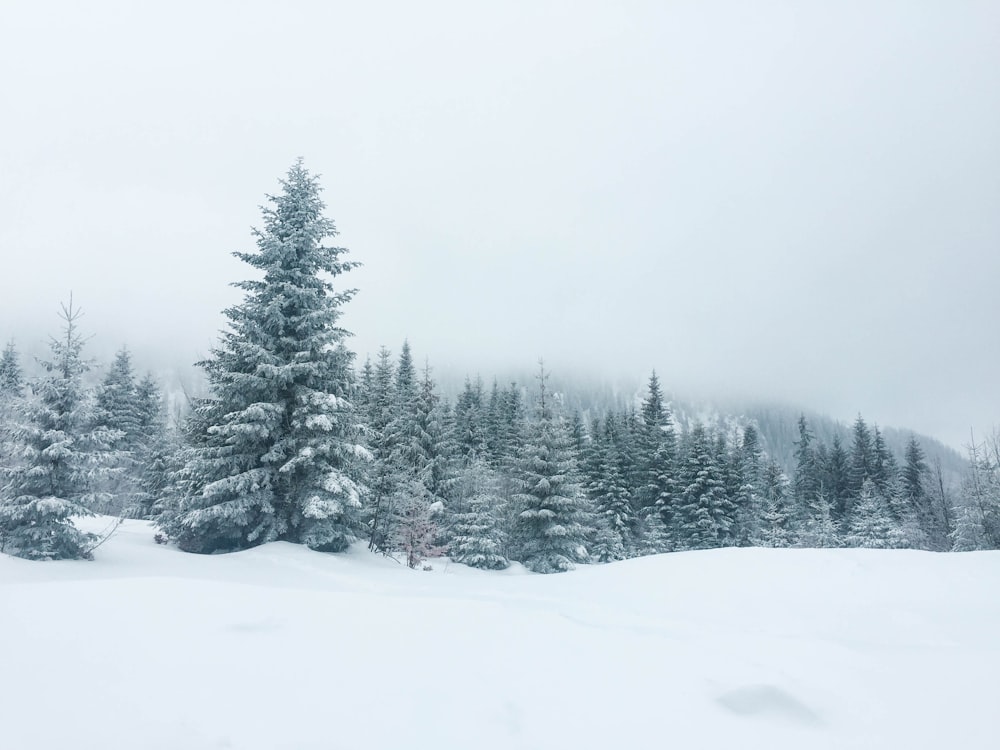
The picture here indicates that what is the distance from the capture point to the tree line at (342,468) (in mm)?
12102

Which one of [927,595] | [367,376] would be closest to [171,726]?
[927,595]

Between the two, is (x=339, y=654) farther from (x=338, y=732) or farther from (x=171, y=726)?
(x=171, y=726)

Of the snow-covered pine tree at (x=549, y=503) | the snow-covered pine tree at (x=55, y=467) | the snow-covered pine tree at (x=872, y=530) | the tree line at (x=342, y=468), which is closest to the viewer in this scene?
the snow-covered pine tree at (x=55, y=467)

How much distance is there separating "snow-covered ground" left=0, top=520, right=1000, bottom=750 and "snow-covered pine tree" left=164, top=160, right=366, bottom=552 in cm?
970

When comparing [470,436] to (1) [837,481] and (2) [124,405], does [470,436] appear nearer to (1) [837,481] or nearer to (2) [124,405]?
(2) [124,405]

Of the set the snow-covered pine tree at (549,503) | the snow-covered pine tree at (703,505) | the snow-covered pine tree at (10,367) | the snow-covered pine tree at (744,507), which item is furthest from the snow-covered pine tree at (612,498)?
the snow-covered pine tree at (10,367)

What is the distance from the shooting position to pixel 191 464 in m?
14.7

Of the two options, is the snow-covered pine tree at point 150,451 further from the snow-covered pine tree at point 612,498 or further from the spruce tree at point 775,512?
the spruce tree at point 775,512

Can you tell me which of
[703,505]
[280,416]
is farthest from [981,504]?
[280,416]

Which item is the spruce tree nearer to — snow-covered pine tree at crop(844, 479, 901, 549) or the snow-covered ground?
snow-covered pine tree at crop(844, 479, 901, 549)

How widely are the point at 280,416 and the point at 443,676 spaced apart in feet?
43.2

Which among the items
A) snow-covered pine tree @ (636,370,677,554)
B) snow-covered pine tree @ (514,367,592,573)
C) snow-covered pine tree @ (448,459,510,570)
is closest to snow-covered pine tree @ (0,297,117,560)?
snow-covered pine tree @ (448,459,510,570)

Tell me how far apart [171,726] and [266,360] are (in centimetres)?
1387

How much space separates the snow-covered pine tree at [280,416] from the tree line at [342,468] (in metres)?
0.06
